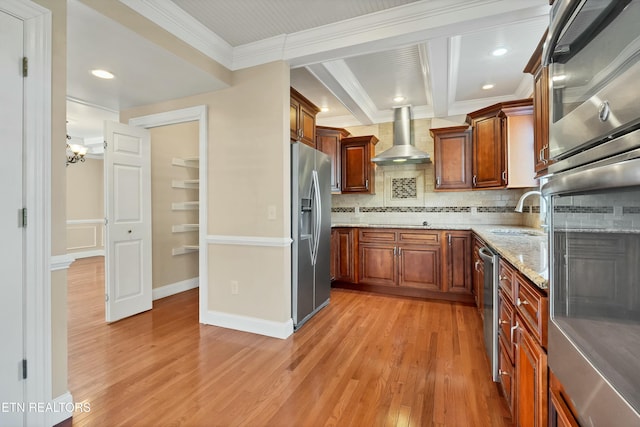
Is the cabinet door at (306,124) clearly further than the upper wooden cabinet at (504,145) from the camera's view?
No

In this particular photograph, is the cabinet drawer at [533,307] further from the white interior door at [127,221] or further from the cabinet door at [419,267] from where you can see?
the white interior door at [127,221]

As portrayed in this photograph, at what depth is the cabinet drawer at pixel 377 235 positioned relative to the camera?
403cm

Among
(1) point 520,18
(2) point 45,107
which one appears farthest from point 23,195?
(1) point 520,18

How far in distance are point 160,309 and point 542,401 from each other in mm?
3610

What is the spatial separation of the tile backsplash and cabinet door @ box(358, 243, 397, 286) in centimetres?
84

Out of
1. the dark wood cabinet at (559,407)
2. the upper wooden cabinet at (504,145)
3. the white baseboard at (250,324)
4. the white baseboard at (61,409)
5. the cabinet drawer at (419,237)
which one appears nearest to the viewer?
the dark wood cabinet at (559,407)

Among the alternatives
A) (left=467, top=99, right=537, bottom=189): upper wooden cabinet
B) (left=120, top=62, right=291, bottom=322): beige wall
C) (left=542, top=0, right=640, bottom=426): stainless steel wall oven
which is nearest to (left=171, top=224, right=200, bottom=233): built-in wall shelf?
(left=120, top=62, right=291, bottom=322): beige wall

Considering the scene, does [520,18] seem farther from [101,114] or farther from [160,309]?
[101,114]

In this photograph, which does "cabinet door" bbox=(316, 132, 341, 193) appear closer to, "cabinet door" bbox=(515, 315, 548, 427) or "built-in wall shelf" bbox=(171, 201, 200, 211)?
"built-in wall shelf" bbox=(171, 201, 200, 211)

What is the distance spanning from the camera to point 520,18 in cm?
207

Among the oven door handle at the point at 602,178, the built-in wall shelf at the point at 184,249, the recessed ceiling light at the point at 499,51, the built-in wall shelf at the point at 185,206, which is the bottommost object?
the built-in wall shelf at the point at 184,249

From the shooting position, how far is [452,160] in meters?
4.14

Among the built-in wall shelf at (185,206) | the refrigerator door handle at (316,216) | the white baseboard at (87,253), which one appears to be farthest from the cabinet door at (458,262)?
the white baseboard at (87,253)

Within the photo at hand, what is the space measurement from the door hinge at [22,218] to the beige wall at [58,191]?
0.11m
